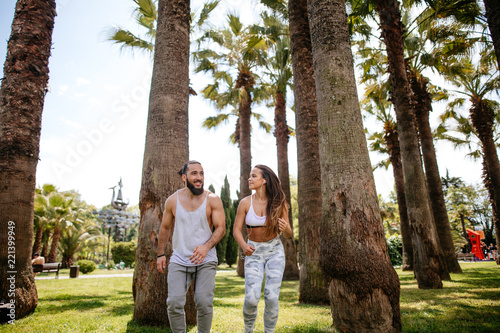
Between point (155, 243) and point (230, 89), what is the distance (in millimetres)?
14136

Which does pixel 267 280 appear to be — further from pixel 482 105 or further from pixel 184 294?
pixel 482 105

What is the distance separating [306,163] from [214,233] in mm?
4442

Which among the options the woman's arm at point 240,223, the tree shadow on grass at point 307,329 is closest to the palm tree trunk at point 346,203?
the tree shadow on grass at point 307,329

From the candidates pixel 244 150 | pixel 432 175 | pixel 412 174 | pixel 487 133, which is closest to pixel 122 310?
pixel 412 174

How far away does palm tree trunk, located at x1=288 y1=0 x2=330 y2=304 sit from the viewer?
659 centimetres

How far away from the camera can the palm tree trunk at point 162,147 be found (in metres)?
4.36

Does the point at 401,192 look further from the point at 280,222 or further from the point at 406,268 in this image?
the point at 280,222

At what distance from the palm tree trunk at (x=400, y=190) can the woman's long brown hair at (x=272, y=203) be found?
1326 cm

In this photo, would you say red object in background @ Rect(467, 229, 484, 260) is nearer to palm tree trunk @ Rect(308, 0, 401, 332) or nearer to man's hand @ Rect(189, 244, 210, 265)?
palm tree trunk @ Rect(308, 0, 401, 332)

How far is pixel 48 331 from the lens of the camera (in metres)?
4.15

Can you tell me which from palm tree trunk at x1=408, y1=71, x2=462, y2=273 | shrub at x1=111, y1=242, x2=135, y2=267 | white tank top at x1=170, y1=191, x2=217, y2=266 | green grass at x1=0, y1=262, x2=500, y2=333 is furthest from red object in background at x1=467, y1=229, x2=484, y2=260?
white tank top at x1=170, y1=191, x2=217, y2=266

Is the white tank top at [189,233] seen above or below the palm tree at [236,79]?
below

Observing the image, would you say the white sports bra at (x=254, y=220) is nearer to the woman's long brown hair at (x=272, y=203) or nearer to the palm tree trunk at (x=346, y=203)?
the woman's long brown hair at (x=272, y=203)

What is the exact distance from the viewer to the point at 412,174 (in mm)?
9273
